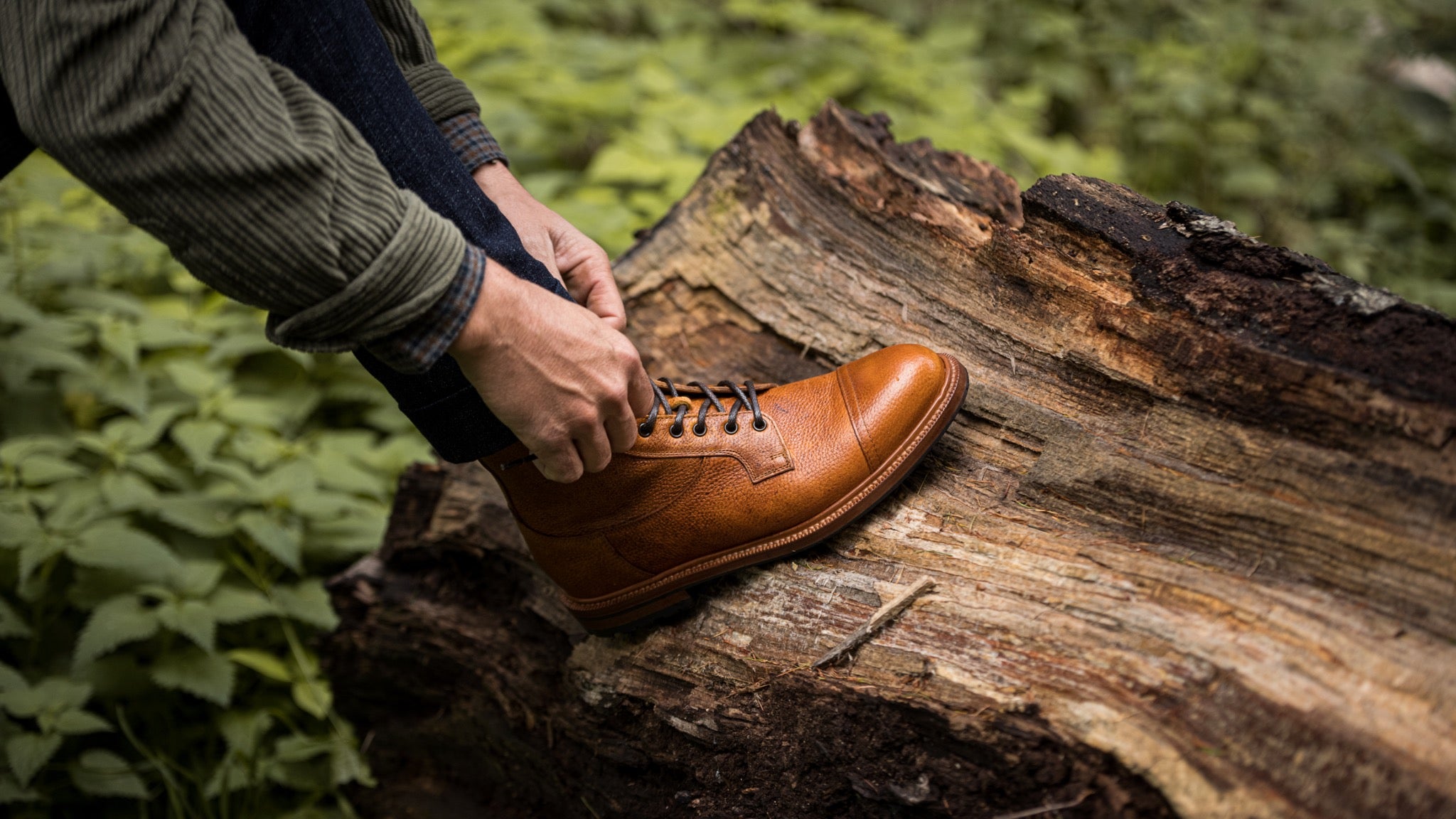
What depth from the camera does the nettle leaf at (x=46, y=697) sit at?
1.81 metres

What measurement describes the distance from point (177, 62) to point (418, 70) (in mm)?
Result: 664

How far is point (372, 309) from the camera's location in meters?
1.10

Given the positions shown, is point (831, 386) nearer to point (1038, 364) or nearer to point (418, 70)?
point (1038, 364)

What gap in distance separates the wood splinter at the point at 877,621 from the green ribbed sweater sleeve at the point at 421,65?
1154 mm

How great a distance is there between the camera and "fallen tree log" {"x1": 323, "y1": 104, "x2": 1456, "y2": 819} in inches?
45.6

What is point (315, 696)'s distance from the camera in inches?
86.4

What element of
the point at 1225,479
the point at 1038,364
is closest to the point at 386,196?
the point at 1038,364

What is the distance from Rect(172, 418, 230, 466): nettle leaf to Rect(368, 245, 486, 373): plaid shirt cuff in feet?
4.47

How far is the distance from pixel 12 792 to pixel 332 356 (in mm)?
1408

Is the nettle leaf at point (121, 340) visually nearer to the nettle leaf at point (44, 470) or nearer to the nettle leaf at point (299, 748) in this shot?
the nettle leaf at point (44, 470)

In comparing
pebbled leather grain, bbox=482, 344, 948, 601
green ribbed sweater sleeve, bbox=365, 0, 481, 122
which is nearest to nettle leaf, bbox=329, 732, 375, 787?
pebbled leather grain, bbox=482, 344, 948, 601

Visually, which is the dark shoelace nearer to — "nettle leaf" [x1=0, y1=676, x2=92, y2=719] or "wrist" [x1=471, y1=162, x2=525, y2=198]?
"wrist" [x1=471, y1=162, x2=525, y2=198]

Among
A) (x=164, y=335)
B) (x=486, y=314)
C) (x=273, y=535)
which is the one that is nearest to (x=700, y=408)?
(x=486, y=314)

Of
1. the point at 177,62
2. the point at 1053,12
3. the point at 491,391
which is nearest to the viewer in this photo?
the point at 177,62
